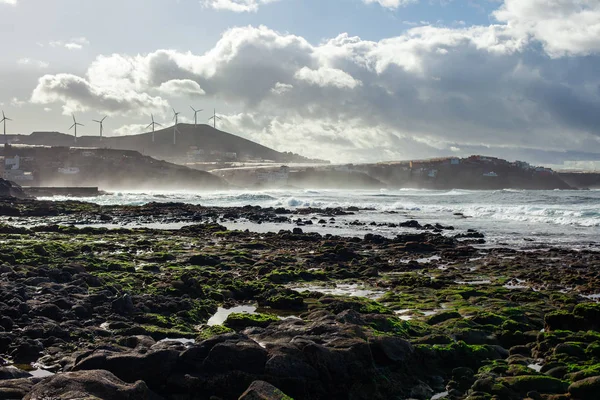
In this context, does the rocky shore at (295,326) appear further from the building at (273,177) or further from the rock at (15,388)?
the building at (273,177)

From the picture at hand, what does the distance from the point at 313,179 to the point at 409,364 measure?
542ft

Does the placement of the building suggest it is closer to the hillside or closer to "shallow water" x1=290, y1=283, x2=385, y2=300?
the hillside

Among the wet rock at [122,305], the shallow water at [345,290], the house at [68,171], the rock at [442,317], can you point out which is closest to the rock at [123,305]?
the wet rock at [122,305]

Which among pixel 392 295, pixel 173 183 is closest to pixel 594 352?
pixel 392 295

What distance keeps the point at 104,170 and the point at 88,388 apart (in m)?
148

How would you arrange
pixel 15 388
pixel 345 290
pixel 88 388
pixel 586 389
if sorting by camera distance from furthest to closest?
1. pixel 345 290
2. pixel 586 389
3. pixel 15 388
4. pixel 88 388

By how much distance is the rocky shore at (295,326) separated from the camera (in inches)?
311

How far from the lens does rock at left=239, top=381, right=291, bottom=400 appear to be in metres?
6.90

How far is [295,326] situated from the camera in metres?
10.0

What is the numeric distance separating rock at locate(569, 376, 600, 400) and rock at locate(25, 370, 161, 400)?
6.19 metres

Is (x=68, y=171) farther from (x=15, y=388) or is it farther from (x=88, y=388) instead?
(x=88, y=388)

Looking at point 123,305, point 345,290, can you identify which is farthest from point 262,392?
point 345,290

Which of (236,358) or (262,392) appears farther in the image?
(236,358)

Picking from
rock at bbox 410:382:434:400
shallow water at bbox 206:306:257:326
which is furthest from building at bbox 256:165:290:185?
rock at bbox 410:382:434:400
